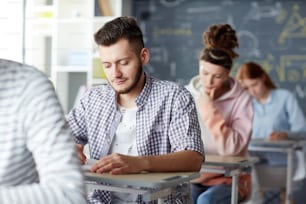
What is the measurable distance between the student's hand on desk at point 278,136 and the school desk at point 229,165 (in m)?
1.44

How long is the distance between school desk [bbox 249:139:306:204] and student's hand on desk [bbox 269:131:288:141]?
3.5 inches

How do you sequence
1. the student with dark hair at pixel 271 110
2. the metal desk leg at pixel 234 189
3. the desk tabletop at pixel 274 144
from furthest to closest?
1. the student with dark hair at pixel 271 110
2. the desk tabletop at pixel 274 144
3. the metal desk leg at pixel 234 189

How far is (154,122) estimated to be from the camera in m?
1.99

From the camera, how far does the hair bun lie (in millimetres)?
3135

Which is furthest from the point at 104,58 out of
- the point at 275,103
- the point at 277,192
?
the point at 277,192

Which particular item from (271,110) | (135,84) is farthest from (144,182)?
(271,110)

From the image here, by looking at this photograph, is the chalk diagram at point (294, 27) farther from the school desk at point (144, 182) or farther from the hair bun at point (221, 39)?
the school desk at point (144, 182)

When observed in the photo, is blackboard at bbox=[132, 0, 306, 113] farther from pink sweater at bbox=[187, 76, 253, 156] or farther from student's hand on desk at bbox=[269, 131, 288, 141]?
pink sweater at bbox=[187, 76, 253, 156]

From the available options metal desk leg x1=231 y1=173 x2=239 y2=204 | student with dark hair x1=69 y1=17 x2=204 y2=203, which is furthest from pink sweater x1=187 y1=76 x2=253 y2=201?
student with dark hair x1=69 y1=17 x2=204 y2=203

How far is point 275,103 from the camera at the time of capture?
4.59 m

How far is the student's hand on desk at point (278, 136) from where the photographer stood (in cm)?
425

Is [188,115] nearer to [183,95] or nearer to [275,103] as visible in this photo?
[183,95]

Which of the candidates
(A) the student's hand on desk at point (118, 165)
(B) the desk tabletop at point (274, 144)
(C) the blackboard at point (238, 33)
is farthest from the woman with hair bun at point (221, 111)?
(C) the blackboard at point (238, 33)

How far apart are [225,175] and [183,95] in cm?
87
